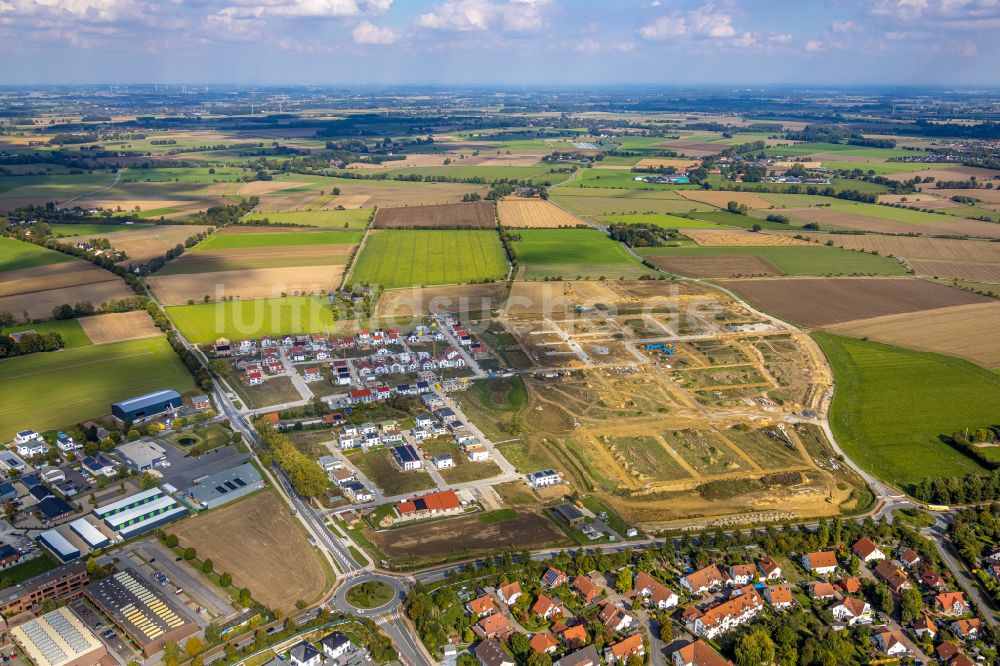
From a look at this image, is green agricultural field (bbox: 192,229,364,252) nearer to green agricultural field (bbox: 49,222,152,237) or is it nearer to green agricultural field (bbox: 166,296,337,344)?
green agricultural field (bbox: 49,222,152,237)

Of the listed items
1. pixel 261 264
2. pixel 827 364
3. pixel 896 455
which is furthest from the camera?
pixel 261 264

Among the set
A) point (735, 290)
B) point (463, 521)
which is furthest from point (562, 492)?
point (735, 290)

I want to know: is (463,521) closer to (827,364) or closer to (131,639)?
(131,639)

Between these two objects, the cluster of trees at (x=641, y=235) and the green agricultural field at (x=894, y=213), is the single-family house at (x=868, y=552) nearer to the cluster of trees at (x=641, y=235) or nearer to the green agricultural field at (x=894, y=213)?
the cluster of trees at (x=641, y=235)

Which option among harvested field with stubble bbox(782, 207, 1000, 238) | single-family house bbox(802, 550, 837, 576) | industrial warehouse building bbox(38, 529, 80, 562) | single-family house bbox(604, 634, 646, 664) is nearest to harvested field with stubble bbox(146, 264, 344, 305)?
industrial warehouse building bbox(38, 529, 80, 562)

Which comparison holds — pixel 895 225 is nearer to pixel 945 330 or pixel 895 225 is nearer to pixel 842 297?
pixel 842 297

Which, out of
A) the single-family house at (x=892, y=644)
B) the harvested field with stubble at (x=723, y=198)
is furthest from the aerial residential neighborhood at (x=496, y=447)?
the harvested field with stubble at (x=723, y=198)
